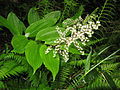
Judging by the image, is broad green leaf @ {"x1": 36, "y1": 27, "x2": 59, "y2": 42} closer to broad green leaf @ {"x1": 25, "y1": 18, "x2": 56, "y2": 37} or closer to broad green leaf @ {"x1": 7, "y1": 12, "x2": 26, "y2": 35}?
broad green leaf @ {"x1": 25, "y1": 18, "x2": 56, "y2": 37}

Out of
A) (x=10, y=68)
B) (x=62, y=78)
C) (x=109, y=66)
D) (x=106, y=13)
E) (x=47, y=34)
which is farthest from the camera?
(x=106, y=13)

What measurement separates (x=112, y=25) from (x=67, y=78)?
1.60 meters

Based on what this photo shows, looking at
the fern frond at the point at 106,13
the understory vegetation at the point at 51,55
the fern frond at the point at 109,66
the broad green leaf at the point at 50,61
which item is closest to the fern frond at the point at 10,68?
the understory vegetation at the point at 51,55

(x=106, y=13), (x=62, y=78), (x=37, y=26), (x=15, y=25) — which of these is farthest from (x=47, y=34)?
(x=106, y=13)

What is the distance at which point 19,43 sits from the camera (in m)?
1.62

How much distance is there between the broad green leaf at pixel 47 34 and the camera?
161 centimetres

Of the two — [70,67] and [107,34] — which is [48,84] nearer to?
[70,67]

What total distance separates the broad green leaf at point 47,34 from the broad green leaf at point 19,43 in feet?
0.49

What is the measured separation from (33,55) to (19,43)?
20cm

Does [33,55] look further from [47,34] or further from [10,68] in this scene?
[10,68]

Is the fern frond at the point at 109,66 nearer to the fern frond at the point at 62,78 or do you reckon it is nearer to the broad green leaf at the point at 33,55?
the fern frond at the point at 62,78

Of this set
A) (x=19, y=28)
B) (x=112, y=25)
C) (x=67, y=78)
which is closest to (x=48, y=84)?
(x=67, y=78)

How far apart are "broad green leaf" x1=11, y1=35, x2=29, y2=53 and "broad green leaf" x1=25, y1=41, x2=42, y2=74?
0.05m

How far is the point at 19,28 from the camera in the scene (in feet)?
6.45
